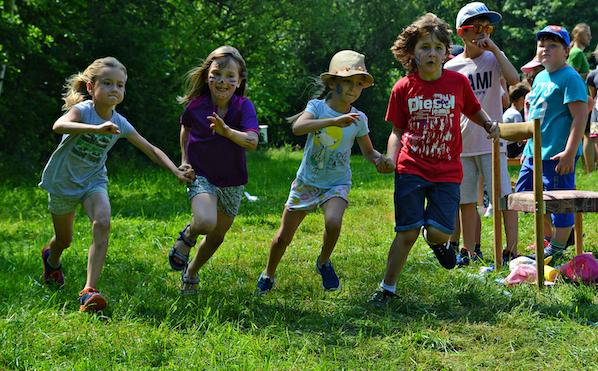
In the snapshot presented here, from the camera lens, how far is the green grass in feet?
13.9

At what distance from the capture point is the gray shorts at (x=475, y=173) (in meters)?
6.95

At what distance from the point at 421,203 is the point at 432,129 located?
1.64 ft

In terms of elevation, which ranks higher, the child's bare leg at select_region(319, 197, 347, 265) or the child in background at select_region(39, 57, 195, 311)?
the child in background at select_region(39, 57, 195, 311)

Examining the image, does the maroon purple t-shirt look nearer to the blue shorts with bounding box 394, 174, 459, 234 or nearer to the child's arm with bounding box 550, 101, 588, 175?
the blue shorts with bounding box 394, 174, 459, 234

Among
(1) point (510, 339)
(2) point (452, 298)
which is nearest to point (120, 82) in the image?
(2) point (452, 298)

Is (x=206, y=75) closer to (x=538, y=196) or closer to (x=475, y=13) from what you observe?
(x=475, y=13)

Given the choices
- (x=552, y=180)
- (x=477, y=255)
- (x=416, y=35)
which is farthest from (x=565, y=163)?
(x=416, y=35)

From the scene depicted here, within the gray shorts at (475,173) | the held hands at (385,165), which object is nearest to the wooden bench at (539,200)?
the gray shorts at (475,173)

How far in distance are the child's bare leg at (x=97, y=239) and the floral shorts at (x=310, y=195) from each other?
1.26 meters

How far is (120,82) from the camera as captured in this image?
18.5 feet

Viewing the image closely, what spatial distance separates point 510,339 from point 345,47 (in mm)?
28838

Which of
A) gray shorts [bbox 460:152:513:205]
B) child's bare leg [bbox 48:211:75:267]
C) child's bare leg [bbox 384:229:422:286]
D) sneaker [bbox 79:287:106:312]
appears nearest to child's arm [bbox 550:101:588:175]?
gray shorts [bbox 460:152:513:205]

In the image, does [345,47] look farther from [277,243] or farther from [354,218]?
[277,243]

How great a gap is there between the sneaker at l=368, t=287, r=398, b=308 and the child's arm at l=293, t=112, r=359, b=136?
3.90ft
